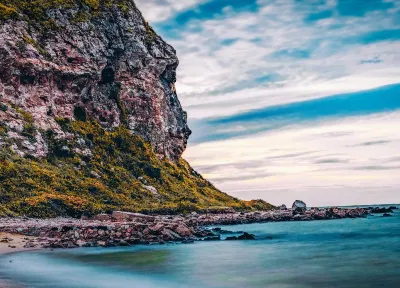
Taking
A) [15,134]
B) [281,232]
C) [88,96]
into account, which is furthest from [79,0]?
[281,232]

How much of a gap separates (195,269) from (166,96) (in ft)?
278

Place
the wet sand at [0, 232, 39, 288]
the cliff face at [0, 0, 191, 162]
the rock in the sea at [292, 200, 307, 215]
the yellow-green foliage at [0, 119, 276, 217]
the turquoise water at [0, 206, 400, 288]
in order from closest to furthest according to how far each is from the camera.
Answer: the turquoise water at [0, 206, 400, 288] → the wet sand at [0, 232, 39, 288] → the yellow-green foliage at [0, 119, 276, 217] → the cliff face at [0, 0, 191, 162] → the rock in the sea at [292, 200, 307, 215]

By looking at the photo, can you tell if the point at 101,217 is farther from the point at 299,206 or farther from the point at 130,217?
the point at 299,206

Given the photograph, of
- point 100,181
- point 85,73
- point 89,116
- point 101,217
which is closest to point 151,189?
point 100,181

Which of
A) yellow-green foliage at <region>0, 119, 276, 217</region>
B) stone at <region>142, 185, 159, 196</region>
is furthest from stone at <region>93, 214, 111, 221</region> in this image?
stone at <region>142, 185, 159, 196</region>

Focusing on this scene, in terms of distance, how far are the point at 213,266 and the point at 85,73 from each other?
68.6 metres

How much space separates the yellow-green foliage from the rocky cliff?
0.21 metres

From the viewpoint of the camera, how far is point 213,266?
28891 millimetres

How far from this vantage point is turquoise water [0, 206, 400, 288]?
894 inches

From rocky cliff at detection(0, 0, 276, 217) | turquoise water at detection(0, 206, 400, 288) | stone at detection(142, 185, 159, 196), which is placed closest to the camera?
turquoise water at detection(0, 206, 400, 288)

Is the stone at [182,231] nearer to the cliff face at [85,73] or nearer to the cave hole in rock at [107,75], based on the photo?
the cliff face at [85,73]

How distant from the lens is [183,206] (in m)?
78.3

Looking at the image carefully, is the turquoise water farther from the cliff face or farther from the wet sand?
the cliff face

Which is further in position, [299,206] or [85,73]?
[299,206]
